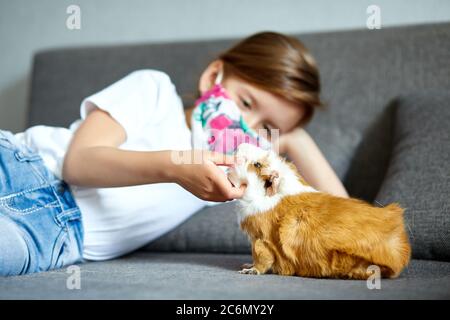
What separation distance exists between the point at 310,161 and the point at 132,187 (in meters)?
0.45

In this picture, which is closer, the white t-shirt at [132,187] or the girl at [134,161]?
the girl at [134,161]

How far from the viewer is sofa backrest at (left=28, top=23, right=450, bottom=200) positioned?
1275 mm

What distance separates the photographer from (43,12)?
5.91ft

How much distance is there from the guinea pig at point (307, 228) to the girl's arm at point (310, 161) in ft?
1.18

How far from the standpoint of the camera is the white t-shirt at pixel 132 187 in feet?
3.37

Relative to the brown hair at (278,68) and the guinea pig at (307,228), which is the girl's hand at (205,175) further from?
the brown hair at (278,68)

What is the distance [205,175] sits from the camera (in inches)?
30.1

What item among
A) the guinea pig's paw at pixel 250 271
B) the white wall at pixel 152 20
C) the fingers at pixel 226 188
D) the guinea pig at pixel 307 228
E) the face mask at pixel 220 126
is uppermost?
the white wall at pixel 152 20

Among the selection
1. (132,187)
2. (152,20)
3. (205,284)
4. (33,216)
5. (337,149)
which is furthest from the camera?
(152,20)

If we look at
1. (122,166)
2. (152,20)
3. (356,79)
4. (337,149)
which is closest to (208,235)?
(122,166)

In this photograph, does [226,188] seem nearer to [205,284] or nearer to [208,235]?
[205,284]

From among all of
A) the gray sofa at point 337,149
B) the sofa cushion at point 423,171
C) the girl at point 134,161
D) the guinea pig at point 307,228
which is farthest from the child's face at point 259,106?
the guinea pig at point 307,228

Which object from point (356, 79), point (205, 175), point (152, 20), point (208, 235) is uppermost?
point (152, 20)
